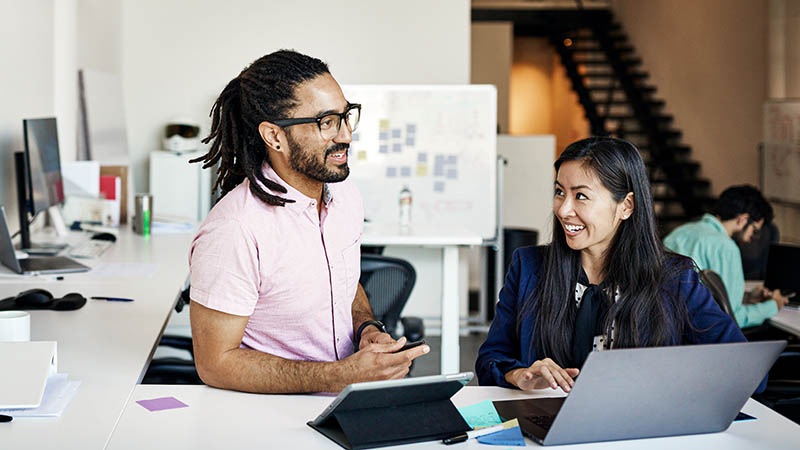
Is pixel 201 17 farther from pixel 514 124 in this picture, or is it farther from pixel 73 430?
pixel 514 124

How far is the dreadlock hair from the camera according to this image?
6.93 feet

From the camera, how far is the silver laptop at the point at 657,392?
63.1 inches

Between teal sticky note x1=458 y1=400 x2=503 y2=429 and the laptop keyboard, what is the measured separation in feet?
0.20

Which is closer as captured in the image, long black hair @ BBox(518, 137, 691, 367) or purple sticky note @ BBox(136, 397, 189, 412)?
purple sticky note @ BBox(136, 397, 189, 412)

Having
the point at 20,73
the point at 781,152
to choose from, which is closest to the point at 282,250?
the point at 20,73

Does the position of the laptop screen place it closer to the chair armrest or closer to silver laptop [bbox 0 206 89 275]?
the chair armrest

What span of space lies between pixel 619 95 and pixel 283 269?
11125 millimetres

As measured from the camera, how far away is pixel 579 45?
13305 mm

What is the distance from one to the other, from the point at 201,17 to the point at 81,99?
1257 mm

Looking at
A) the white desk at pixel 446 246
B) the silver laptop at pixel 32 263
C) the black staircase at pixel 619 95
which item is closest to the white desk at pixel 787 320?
the white desk at pixel 446 246

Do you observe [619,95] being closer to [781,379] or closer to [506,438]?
[781,379]

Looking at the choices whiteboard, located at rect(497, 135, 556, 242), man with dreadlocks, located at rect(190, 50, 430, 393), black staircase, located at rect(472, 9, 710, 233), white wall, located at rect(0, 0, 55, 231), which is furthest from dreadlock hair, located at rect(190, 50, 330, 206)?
black staircase, located at rect(472, 9, 710, 233)

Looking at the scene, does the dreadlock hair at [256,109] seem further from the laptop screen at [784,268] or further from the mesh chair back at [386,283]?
the laptop screen at [784,268]

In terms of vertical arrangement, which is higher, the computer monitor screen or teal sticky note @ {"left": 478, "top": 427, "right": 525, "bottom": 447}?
the computer monitor screen
